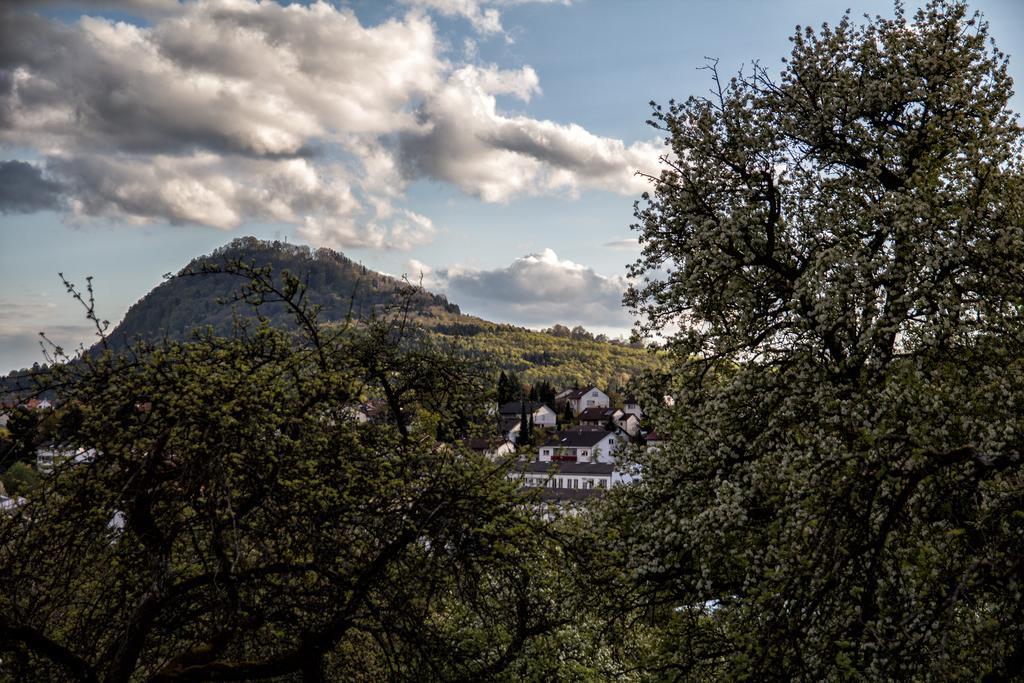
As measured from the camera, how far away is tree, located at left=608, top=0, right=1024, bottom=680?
11.9m

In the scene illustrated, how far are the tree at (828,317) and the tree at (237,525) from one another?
4404 mm

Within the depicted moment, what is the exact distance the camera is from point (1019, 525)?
977 centimetres

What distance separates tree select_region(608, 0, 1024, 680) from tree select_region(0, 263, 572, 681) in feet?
14.4

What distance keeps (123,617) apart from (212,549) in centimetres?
133

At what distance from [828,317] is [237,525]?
11071mm

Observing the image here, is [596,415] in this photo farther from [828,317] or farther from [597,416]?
[828,317]

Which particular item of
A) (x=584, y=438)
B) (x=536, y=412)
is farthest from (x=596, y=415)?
(x=584, y=438)

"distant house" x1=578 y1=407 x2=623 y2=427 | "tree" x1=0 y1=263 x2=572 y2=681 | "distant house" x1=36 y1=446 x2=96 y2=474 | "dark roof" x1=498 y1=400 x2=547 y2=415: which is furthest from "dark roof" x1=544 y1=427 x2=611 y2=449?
"distant house" x1=36 y1=446 x2=96 y2=474

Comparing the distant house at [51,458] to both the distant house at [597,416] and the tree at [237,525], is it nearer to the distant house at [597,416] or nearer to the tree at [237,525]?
the tree at [237,525]

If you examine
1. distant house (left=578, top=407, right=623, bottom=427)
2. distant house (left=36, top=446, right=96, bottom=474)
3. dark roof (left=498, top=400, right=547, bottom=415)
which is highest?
distant house (left=36, top=446, right=96, bottom=474)

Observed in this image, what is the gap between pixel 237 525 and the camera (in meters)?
9.77

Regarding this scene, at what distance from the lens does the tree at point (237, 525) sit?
912 cm

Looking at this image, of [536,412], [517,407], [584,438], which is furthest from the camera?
[517,407]

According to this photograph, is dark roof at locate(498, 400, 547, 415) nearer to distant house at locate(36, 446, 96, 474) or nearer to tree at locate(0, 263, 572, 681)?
tree at locate(0, 263, 572, 681)
